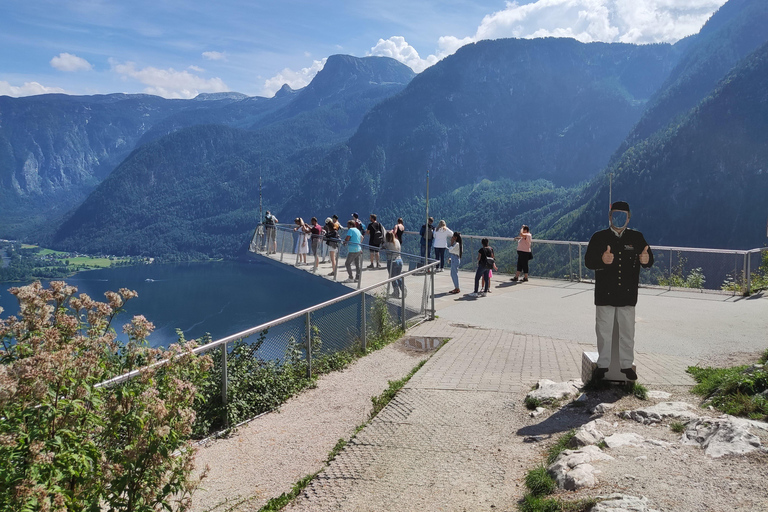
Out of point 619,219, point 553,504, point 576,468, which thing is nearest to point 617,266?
point 619,219

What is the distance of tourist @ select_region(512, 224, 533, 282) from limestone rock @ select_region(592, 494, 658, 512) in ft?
43.7

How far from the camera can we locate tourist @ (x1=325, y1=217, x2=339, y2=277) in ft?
66.7

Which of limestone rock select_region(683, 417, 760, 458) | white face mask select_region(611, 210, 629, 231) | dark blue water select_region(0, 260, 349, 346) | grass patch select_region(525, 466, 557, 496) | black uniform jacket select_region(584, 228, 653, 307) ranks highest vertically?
white face mask select_region(611, 210, 629, 231)

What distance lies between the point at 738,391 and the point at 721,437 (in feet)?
4.67

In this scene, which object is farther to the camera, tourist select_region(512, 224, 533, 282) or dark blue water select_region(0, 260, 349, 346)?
dark blue water select_region(0, 260, 349, 346)

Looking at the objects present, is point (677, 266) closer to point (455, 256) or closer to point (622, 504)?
point (455, 256)

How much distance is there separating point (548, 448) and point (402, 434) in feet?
4.75

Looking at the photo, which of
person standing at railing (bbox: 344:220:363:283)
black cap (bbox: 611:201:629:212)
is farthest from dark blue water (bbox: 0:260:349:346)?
black cap (bbox: 611:201:629:212)

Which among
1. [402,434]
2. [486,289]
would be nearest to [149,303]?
[486,289]

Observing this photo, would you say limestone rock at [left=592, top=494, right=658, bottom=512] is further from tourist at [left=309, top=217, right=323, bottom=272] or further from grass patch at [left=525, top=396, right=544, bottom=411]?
tourist at [left=309, top=217, right=323, bottom=272]

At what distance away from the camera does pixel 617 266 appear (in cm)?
689

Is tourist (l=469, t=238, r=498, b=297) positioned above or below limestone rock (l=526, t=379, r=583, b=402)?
above

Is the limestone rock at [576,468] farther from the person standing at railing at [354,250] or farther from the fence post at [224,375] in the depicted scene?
the person standing at railing at [354,250]

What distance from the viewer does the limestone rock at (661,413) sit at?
5.93 meters
